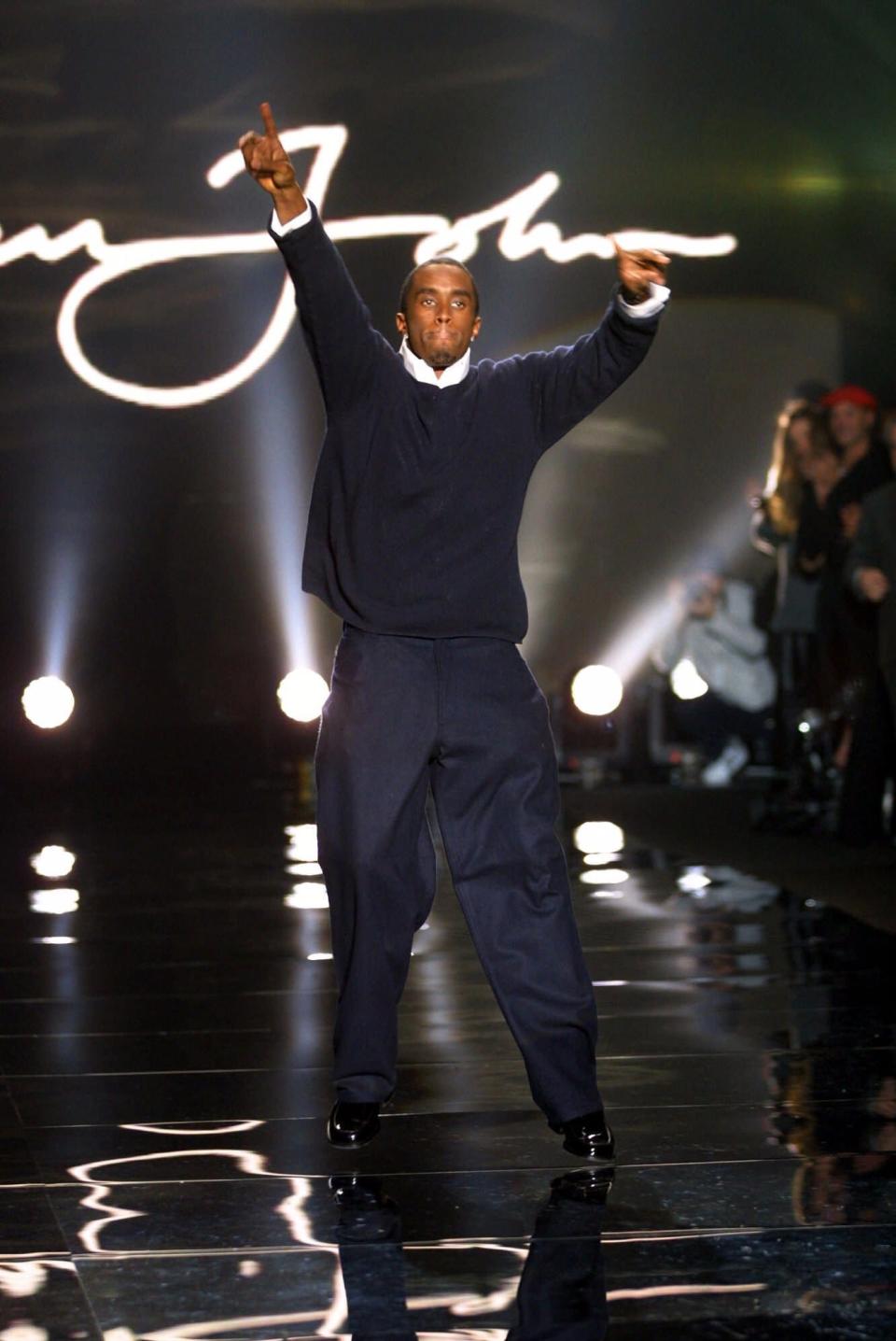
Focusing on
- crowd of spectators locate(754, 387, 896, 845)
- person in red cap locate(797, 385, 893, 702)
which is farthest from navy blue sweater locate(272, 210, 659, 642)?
person in red cap locate(797, 385, 893, 702)

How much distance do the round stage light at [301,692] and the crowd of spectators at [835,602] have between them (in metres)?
2.09

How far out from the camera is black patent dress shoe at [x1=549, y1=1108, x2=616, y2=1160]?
130 inches

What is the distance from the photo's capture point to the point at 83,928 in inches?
233

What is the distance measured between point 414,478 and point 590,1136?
3.18 feet

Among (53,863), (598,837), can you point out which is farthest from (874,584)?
(53,863)

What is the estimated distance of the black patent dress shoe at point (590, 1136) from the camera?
330 centimetres

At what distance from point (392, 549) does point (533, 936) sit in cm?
59

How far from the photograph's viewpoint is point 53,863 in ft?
24.5

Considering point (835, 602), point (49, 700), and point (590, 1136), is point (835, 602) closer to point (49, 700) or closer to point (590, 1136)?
point (49, 700)

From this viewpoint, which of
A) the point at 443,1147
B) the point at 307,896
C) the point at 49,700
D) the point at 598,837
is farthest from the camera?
the point at 49,700

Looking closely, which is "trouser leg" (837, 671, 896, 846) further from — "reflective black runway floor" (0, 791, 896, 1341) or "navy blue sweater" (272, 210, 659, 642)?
"navy blue sweater" (272, 210, 659, 642)

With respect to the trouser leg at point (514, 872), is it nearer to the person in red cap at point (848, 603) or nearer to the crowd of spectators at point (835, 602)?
the crowd of spectators at point (835, 602)

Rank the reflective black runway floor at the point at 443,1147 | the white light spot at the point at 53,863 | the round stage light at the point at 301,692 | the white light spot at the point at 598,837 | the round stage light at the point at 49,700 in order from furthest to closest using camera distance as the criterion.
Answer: the round stage light at the point at 301,692, the round stage light at the point at 49,700, the white light spot at the point at 598,837, the white light spot at the point at 53,863, the reflective black runway floor at the point at 443,1147

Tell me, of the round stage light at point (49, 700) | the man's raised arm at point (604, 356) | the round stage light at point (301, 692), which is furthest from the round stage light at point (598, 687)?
the man's raised arm at point (604, 356)
